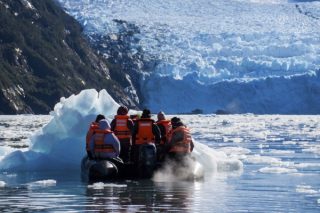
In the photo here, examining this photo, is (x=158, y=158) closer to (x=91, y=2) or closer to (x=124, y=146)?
(x=124, y=146)

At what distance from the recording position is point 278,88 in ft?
320

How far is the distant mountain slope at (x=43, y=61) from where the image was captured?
355 feet

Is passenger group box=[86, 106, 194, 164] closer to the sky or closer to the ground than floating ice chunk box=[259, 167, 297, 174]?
closer to the sky

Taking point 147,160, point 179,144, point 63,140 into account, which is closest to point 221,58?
point 63,140

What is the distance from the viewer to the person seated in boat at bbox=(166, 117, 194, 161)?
73.3 ft

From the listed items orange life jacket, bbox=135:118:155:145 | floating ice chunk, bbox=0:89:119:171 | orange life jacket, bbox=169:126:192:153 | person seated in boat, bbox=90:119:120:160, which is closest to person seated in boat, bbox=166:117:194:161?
orange life jacket, bbox=169:126:192:153

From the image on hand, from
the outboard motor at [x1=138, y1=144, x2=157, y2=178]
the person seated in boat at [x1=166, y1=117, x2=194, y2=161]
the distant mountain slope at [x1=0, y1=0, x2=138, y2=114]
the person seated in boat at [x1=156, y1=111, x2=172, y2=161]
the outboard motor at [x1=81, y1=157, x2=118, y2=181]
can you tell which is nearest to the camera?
the outboard motor at [x1=81, y1=157, x2=118, y2=181]

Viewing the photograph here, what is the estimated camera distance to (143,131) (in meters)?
22.1

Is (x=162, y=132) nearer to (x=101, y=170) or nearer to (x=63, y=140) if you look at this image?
(x=101, y=170)

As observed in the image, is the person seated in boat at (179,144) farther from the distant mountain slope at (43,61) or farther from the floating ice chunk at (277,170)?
the distant mountain slope at (43,61)

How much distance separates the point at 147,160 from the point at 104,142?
124 centimetres

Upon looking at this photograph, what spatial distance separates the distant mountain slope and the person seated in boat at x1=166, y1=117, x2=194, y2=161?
266ft

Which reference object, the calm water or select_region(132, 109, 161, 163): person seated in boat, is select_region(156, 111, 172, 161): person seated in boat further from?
the calm water

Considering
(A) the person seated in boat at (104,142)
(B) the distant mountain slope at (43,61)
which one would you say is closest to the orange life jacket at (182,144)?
(A) the person seated in boat at (104,142)
